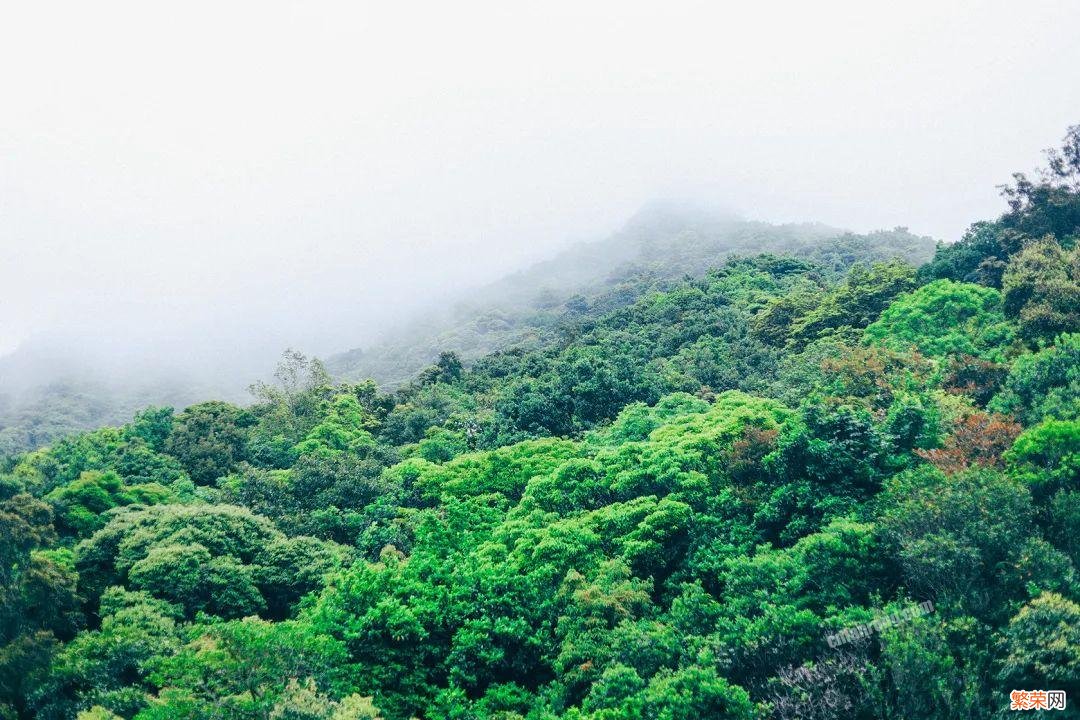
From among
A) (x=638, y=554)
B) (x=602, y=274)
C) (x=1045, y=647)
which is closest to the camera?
(x=1045, y=647)

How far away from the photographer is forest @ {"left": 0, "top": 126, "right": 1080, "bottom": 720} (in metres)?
14.2

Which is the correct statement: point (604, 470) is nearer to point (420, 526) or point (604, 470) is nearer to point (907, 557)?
point (420, 526)

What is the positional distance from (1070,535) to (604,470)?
12.3m

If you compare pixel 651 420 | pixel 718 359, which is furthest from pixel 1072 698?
pixel 718 359

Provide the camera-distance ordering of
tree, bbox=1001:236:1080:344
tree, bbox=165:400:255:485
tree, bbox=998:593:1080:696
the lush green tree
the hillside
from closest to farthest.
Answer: tree, bbox=998:593:1080:696 < tree, bbox=1001:236:1080:344 < the lush green tree < tree, bbox=165:400:255:485 < the hillside

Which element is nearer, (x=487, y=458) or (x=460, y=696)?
(x=460, y=696)

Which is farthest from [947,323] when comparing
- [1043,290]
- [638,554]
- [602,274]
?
[602,274]

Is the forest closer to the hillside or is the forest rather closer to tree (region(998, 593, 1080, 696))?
tree (region(998, 593, 1080, 696))

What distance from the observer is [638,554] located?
1980 centimetres

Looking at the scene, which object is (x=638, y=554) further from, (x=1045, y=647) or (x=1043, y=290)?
(x=1043, y=290)

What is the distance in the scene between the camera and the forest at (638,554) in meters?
14.2

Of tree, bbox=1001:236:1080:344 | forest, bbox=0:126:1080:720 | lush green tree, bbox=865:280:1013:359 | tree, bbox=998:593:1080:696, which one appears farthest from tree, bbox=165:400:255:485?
tree, bbox=1001:236:1080:344

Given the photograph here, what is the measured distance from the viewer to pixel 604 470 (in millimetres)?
24078

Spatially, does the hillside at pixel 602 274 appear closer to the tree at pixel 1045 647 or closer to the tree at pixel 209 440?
the tree at pixel 209 440
